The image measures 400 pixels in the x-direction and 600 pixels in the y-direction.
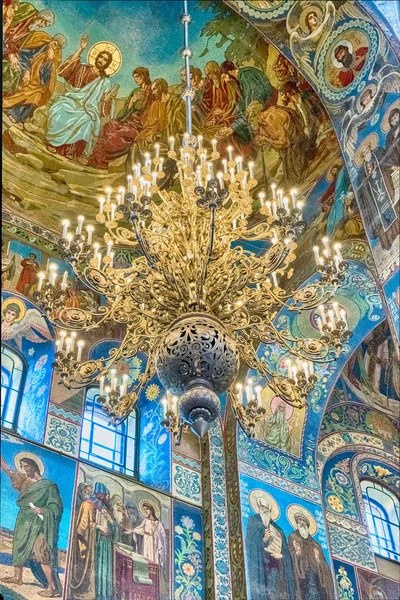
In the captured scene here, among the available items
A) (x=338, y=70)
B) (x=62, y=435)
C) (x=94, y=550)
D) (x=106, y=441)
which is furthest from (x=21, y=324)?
(x=338, y=70)

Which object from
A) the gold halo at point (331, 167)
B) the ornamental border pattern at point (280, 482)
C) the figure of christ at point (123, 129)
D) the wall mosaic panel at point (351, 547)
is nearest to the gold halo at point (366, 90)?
the gold halo at point (331, 167)

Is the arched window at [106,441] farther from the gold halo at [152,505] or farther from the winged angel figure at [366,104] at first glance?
the winged angel figure at [366,104]

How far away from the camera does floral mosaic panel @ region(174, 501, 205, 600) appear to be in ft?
28.4

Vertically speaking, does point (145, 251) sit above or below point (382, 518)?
below

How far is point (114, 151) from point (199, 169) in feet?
14.8

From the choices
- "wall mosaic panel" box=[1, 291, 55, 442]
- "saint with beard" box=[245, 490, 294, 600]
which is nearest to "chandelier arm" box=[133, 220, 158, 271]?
"wall mosaic panel" box=[1, 291, 55, 442]

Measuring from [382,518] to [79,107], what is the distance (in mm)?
7495

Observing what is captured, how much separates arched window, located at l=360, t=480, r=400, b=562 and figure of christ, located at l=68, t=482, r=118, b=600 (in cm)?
428

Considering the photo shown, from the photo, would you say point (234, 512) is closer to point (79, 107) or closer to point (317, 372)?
point (317, 372)

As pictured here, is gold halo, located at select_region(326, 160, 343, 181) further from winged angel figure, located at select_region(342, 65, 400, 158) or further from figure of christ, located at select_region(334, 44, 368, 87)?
figure of christ, located at select_region(334, 44, 368, 87)

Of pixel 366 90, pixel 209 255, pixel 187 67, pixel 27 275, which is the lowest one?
pixel 209 255

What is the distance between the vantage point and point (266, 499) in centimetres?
986

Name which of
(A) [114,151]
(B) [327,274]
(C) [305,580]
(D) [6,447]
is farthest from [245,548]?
(A) [114,151]

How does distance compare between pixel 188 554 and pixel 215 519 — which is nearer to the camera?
pixel 188 554
